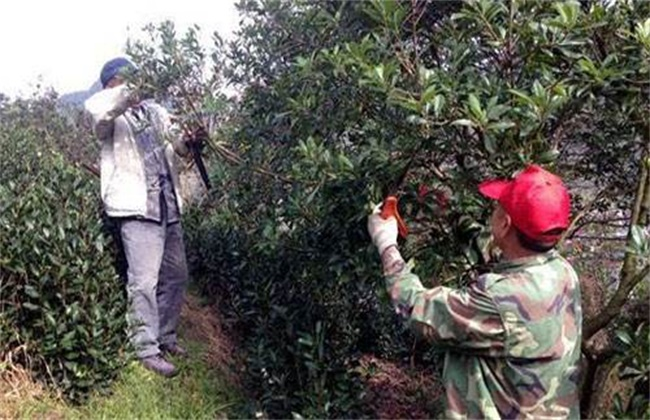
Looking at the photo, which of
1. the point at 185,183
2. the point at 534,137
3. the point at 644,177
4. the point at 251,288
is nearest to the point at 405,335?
the point at 251,288

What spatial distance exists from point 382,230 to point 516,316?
583 millimetres

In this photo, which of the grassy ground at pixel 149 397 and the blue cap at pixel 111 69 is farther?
the blue cap at pixel 111 69

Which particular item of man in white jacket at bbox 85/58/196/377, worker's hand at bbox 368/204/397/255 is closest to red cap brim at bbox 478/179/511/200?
worker's hand at bbox 368/204/397/255

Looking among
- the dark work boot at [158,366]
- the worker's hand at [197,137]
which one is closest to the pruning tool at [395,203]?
the worker's hand at [197,137]

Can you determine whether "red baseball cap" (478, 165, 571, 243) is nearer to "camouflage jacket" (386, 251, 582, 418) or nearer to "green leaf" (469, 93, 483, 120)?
"camouflage jacket" (386, 251, 582, 418)

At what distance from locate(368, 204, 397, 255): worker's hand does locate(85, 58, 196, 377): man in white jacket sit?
82.4 inches

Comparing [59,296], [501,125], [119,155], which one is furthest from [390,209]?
[119,155]

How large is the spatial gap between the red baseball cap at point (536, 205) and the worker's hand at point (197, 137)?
1.85 metres

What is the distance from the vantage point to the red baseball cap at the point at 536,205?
2.21m

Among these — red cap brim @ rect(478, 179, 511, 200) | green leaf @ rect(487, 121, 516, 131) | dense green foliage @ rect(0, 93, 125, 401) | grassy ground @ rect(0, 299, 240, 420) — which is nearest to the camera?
red cap brim @ rect(478, 179, 511, 200)

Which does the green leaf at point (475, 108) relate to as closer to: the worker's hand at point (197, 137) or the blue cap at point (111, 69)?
the worker's hand at point (197, 137)

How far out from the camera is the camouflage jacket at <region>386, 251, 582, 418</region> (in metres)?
2.21

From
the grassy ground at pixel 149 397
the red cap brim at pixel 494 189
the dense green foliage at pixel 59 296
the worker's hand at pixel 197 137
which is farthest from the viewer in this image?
the dense green foliage at pixel 59 296

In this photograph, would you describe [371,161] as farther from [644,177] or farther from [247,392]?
[247,392]
